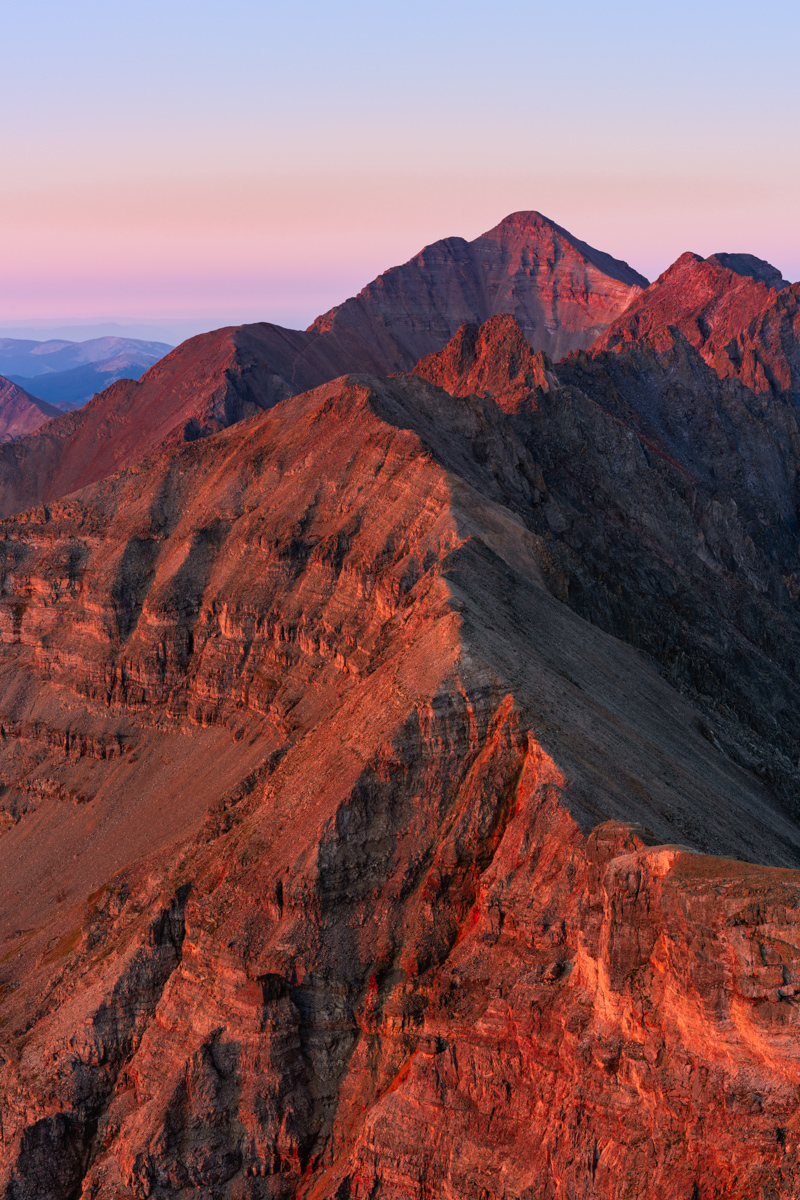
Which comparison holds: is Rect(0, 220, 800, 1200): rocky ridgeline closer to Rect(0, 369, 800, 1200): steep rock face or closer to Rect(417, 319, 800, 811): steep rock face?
Rect(0, 369, 800, 1200): steep rock face

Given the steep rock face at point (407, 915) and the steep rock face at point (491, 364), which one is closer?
the steep rock face at point (407, 915)

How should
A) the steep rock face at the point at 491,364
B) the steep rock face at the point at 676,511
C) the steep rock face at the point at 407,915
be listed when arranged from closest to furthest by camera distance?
the steep rock face at the point at 407,915 < the steep rock face at the point at 676,511 < the steep rock face at the point at 491,364

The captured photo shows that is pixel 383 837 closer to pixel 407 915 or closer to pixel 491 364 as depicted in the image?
pixel 407 915

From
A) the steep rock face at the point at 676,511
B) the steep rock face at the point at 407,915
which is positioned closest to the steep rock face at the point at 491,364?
the steep rock face at the point at 676,511

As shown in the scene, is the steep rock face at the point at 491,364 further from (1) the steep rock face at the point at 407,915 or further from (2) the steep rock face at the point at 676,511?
(1) the steep rock face at the point at 407,915

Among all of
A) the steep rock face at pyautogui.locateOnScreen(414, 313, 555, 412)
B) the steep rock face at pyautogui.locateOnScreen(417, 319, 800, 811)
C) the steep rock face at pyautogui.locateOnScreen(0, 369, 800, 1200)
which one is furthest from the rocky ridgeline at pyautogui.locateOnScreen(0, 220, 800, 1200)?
the steep rock face at pyautogui.locateOnScreen(414, 313, 555, 412)

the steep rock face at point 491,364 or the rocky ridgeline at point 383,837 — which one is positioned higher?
the steep rock face at point 491,364

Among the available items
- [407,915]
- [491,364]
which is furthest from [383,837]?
[491,364]
